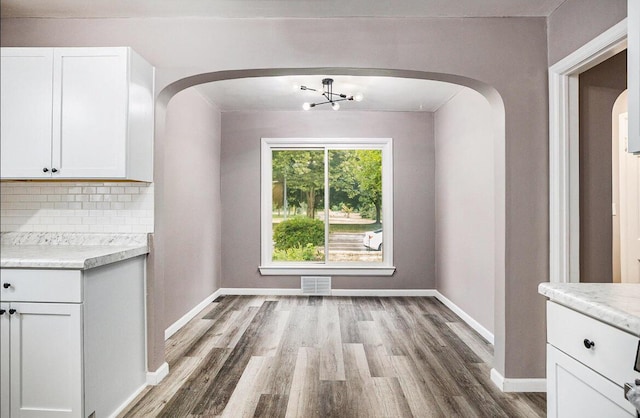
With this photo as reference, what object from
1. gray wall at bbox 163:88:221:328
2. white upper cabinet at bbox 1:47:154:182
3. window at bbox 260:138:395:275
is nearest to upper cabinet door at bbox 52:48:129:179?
white upper cabinet at bbox 1:47:154:182

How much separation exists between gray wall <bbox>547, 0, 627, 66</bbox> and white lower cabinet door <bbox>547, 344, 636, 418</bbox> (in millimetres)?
1676

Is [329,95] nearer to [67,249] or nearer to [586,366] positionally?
[67,249]

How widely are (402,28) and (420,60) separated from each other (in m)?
0.24

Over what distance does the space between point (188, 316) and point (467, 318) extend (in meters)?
2.88

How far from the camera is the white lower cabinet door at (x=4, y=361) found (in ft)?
6.50

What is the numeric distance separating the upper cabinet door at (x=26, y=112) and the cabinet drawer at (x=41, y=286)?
680 millimetres

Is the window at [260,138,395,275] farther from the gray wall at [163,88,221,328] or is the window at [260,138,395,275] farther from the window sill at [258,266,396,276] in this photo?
the gray wall at [163,88,221,328]

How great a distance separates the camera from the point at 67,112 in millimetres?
2393

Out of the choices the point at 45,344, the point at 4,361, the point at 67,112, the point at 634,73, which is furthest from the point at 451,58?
the point at 4,361

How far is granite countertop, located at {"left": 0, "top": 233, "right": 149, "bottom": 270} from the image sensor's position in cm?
198

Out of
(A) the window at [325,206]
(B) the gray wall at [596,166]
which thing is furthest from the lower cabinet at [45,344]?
(A) the window at [325,206]

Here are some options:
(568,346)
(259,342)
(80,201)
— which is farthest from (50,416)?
(568,346)

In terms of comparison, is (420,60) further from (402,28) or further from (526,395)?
(526,395)

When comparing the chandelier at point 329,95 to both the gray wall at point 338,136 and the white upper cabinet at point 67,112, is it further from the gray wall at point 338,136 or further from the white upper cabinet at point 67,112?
the white upper cabinet at point 67,112
